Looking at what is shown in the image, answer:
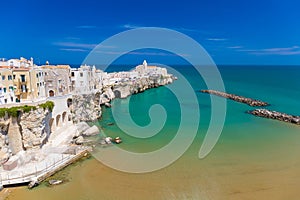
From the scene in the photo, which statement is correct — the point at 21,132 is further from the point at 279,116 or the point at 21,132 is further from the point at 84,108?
the point at 279,116

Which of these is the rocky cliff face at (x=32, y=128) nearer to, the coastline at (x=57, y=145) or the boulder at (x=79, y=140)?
the coastline at (x=57, y=145)

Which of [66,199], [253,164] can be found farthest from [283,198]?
[66,199]

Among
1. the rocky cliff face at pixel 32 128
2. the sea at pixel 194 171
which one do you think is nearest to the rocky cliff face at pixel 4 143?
the rocky cliff face at pixel 32 128

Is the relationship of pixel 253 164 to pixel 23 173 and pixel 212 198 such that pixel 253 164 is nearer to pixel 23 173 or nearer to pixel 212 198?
pixel 212 198

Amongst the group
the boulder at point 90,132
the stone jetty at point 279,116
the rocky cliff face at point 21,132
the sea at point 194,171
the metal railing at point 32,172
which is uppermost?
the rocky cliff face at point 21,132

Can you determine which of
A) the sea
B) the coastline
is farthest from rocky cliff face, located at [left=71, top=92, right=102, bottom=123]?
the sea

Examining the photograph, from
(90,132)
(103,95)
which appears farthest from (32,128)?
(103,95)

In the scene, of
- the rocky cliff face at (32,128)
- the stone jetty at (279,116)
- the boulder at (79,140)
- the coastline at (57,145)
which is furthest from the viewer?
the stone jetty at (279,116)

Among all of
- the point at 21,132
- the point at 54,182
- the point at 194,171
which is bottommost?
the point at 194,171

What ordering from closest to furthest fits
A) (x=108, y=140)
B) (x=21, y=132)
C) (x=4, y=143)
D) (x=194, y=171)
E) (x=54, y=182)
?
(x=54, y=182) → (x=4, y=143) → (x=194, y=171) → (x=21, y=132) → (x=108, y=140)

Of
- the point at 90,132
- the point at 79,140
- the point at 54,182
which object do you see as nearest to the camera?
the point at 54,182

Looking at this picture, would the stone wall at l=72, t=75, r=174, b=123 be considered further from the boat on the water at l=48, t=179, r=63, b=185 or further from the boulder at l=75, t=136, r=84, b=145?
the boat on the water at l=48, t=179, r=63, b=185

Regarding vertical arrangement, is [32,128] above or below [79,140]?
above

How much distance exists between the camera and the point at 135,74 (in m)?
59.4
